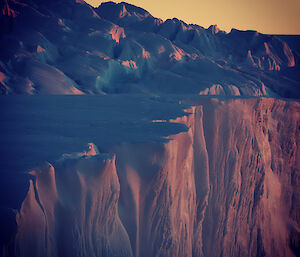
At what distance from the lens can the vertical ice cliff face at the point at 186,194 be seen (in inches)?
76.4

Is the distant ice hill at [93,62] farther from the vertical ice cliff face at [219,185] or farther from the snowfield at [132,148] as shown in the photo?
the vertical ice cliff face at [219,185]

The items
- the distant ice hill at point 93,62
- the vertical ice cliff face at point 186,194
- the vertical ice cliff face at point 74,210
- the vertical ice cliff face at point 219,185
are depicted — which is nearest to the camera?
the vertical ice cliff face at point 74,210

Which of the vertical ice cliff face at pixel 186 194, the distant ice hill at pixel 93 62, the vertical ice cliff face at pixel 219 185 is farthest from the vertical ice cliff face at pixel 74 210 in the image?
the distant ice hill at pixel 93 62

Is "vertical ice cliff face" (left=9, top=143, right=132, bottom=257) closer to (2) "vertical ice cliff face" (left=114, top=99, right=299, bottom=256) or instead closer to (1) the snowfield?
(1) the snowfield

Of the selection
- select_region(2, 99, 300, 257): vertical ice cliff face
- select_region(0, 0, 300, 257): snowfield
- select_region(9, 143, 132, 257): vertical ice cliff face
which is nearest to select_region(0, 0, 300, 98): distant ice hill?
select_region(0, 0, 300, 257): snowfield

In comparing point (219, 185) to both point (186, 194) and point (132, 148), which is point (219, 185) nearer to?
point (186, 194)

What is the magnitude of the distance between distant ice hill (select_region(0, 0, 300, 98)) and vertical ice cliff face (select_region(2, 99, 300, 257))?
218cm

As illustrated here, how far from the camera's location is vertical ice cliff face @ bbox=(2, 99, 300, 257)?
1941 millimetres

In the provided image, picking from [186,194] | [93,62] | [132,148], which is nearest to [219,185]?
[186,194]

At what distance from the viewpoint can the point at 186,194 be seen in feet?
10.5

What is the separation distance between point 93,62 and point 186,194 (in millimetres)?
4981

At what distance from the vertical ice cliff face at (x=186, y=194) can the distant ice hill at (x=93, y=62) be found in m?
2.18

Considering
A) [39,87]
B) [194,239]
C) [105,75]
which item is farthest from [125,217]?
[105,75]

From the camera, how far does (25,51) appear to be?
6266 mm
